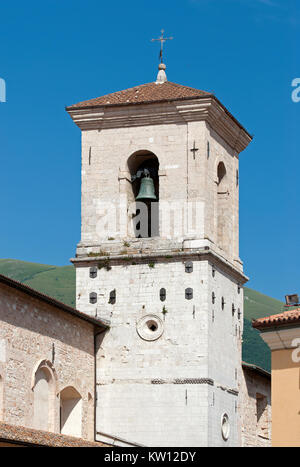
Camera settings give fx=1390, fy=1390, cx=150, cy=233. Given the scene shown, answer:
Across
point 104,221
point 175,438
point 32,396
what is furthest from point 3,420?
point 104,221

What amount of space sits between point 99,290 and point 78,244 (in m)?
1.55

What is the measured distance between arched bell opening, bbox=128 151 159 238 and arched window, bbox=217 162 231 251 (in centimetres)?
184

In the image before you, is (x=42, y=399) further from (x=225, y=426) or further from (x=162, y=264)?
(x=225, y=426)

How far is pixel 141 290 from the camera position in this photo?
37.0 meters

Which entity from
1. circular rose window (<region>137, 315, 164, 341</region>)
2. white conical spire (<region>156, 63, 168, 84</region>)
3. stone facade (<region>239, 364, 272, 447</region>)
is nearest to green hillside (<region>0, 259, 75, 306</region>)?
stone facade (<region>239, 364, 272, 447</region>)

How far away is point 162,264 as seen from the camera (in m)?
→ 37.0

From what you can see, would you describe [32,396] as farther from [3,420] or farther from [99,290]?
[99,290]

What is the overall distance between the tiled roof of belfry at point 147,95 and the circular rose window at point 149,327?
596 centimetres

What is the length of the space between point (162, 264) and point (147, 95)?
16.1 ft

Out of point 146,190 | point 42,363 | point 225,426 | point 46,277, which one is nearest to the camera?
point 42,363

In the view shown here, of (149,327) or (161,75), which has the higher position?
(161,75)

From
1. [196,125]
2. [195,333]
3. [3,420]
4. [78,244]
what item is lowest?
[3,420]

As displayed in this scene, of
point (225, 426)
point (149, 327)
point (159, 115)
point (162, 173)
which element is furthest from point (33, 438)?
point (159, 115)

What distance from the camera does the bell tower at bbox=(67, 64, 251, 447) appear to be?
36281 millimetres
